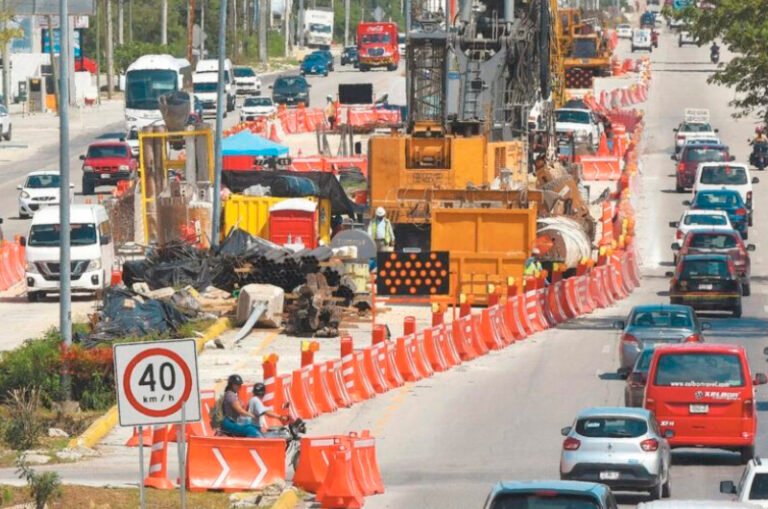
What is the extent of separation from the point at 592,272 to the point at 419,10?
1938 centimetres

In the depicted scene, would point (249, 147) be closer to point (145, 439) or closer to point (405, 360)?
point (405, 360)

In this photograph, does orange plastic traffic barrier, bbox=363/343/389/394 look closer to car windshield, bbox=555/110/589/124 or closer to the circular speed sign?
the circular speed sign

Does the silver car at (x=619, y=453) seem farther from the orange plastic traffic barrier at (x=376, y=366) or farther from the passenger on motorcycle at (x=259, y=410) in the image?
the orange plastic traffic barrier at (x=376, y=366)

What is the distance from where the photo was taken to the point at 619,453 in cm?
2386

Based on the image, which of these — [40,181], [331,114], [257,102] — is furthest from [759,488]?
[257,102]

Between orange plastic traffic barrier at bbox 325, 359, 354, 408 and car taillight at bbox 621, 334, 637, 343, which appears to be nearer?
orange plastic traffic barrier at bbox 325, 359, 354, 408

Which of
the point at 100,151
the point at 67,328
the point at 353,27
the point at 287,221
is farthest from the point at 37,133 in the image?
the point at 353,27

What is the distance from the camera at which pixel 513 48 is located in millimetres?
64250

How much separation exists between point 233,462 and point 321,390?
754cm

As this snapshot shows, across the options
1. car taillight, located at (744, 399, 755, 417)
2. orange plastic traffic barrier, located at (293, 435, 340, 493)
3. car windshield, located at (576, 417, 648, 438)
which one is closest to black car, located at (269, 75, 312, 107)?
car taillight, located at (744, 399, 755, 417)

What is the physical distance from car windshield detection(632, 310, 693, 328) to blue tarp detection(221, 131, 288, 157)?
29.3 meters

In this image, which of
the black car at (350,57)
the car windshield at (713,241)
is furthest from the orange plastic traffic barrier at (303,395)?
the black car at (350,57)

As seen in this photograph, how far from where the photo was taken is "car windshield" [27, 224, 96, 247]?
4597cm

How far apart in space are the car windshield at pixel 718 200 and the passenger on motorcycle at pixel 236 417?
1337 inches
